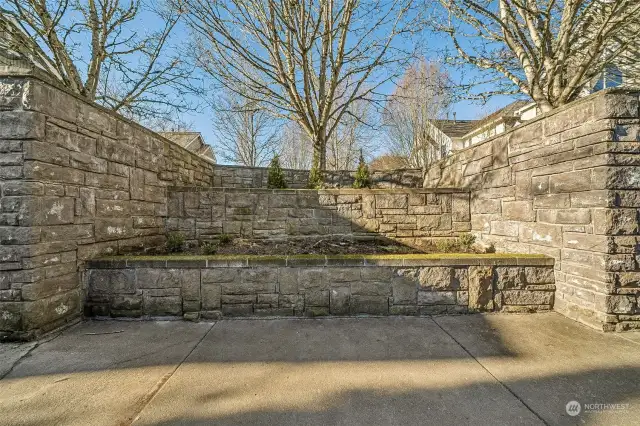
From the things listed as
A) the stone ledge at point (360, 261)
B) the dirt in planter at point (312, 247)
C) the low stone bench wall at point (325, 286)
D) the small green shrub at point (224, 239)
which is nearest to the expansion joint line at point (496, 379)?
the low stone bench wall at point (325, 286)

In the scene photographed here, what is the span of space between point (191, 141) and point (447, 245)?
52.1ft

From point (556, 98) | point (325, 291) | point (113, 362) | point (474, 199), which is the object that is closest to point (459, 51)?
point (556, 98)

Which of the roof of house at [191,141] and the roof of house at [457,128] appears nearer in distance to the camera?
the roof of house at [191,141]

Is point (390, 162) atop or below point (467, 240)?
atop

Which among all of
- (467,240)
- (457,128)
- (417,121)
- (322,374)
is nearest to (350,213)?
(467,240)

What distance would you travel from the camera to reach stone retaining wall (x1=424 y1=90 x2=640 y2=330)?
249 cm

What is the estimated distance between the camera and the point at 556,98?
443 cm

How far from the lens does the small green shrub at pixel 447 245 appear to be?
3.94 meters

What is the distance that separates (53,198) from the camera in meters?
2.49

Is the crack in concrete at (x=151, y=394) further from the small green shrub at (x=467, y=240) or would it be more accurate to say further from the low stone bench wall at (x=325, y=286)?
the small green shrub at (x=467, y=240)

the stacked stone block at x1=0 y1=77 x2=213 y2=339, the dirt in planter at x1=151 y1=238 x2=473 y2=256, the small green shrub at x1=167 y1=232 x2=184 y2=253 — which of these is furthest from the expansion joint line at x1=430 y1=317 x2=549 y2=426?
the stacked stone block at x1=0 y1=77 x2=213 y2=339

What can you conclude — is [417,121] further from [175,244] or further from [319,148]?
[175,244]

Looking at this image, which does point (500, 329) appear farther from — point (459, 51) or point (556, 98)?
point (459, 51)

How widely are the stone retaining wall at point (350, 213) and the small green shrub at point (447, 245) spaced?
11 centimetres
